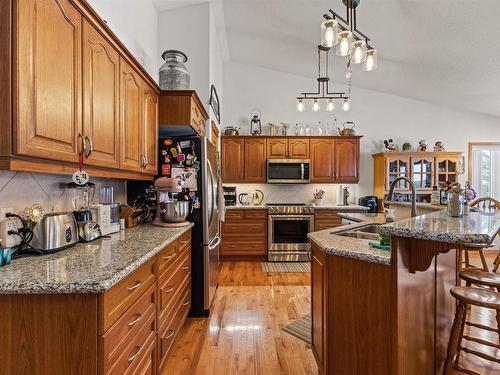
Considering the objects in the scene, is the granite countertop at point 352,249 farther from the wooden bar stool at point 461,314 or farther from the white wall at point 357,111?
the white wall at point 357,111

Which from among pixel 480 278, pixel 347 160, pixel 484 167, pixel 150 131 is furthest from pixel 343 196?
pixel 150 131

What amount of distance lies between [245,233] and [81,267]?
3498mm

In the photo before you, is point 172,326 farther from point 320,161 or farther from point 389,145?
point 389,145

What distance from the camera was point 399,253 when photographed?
4.25ft

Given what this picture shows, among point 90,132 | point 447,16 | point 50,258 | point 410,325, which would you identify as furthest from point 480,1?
point 50,258

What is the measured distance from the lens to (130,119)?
199 centimetres

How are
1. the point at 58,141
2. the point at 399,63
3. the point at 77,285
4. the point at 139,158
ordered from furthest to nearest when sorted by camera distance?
the point at 399,63
the point at 139,158
the point at 58,141
the point at 77,285

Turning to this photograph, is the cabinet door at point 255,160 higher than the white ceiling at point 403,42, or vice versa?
the white ceiling at point 403,42

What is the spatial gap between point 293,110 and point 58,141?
456 cm

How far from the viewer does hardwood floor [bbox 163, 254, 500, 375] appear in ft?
6.34

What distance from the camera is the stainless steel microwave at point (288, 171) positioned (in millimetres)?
4867

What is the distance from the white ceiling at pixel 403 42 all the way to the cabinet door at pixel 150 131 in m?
1.65

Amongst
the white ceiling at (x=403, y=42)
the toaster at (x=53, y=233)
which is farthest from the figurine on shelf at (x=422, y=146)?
the toaster at (x=53, y=233)

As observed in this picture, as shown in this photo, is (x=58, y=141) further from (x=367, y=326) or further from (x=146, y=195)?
(x=367, y=326)
